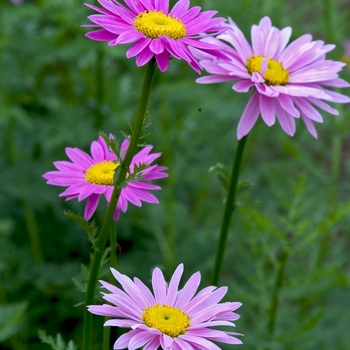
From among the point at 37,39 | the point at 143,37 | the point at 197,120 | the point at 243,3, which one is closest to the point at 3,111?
the point at 37,39

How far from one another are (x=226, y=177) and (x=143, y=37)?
367 mm

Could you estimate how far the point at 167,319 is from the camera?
0.81m

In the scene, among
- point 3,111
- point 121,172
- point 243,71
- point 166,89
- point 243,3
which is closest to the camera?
point 121,172

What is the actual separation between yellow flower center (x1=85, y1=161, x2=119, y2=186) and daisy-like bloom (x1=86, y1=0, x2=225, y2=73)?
187mm

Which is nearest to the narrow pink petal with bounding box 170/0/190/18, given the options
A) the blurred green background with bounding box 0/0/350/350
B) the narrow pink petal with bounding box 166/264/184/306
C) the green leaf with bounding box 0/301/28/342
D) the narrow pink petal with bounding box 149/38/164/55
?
the narrow pink petal with bounding box 149/38/164/55

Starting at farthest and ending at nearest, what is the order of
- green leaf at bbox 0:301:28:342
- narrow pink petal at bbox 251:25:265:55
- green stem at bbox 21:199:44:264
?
green stem at bbox 21:199:44:264 < green leaf at bbox 0:301:28:342 < narrow pink petal at bbox 251:25:265:55

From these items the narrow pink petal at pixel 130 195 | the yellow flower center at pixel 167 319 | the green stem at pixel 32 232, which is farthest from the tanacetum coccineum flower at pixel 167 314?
the green stem at pixel 32 232

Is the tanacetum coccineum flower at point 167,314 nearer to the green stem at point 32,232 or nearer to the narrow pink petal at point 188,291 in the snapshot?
the narrow pink petal at point 188,291

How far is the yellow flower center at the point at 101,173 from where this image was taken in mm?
951

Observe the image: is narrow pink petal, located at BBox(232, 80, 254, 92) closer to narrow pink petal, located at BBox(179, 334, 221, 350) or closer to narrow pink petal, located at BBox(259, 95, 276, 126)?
narrow pink petal, located at BBox(259, 95, 276, 126)

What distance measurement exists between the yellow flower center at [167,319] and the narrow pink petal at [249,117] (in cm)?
31

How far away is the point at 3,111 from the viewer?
2096 millimetres

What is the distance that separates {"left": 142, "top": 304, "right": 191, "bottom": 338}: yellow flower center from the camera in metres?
0.80

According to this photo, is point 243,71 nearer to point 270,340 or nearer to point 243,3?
point 270,340
